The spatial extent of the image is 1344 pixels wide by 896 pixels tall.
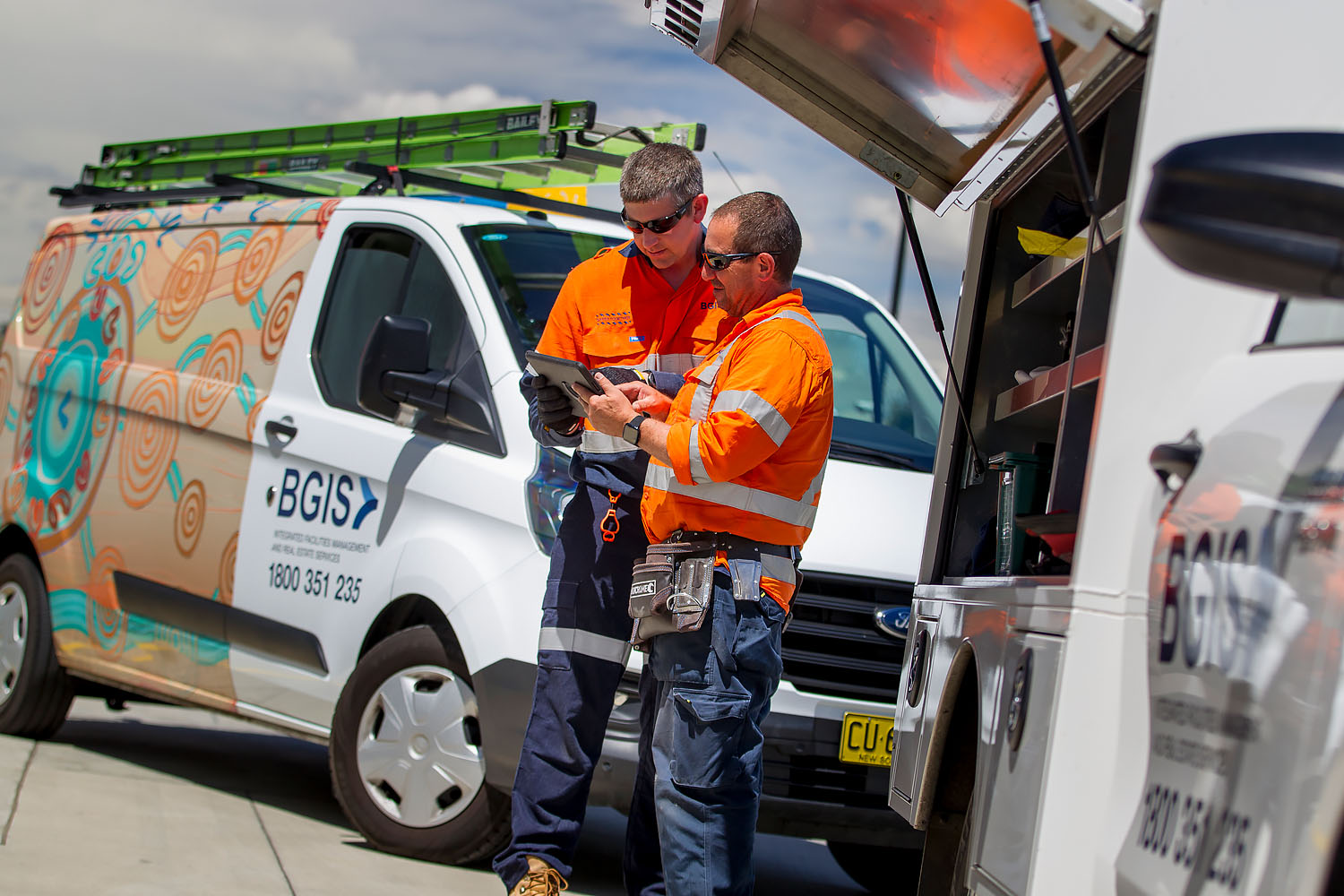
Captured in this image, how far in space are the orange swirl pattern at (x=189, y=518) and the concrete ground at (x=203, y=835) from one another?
0.97 m

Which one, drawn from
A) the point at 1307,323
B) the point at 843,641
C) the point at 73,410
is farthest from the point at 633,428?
the point at 73,410

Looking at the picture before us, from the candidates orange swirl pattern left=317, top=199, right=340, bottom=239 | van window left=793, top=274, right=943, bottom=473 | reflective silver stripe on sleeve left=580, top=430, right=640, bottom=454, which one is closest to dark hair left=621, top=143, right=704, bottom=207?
reflective silver stripe on sleeve left=580, top=430, right=640, bottom=454

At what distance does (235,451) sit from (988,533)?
11.1 feet

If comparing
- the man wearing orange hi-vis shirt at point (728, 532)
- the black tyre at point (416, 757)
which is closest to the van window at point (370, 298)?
the black tyre at point (416, 757)

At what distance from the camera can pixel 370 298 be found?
5.41 metres

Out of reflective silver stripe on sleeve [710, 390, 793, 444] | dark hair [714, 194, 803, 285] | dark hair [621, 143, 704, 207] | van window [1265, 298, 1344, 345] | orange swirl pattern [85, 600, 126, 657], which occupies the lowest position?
orange swirl pattern [85, 600, 126, 657]

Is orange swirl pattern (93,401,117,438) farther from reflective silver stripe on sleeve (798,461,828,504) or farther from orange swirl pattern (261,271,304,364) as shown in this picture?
reflective silver stripe on sleeve (798,461,828,504)

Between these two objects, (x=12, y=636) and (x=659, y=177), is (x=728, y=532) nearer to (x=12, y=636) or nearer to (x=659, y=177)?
(x=659, y=177)

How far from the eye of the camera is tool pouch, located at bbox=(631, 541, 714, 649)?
3.09 metres

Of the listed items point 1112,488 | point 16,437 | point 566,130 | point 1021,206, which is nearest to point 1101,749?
point 1112,488

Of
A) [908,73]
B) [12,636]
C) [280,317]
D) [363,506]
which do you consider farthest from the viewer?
[12,636]

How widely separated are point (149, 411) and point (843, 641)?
10.4 ft

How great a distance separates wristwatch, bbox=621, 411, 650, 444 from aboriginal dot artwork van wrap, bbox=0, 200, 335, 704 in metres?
2.61

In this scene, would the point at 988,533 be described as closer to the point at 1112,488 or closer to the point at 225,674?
the point at 1112,488
